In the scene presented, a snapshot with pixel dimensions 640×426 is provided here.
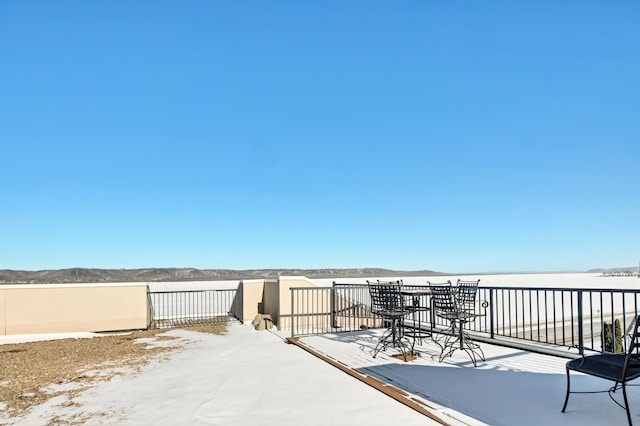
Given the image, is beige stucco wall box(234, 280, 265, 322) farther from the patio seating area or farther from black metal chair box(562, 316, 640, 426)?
black metal chair box(562, 316, 640, 426)

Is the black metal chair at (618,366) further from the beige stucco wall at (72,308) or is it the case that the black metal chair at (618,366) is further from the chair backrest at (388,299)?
the beige stucco wall at (72,308)

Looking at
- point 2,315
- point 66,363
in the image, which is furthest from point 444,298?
point 2,315

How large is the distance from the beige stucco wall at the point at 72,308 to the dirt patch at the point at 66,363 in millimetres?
906

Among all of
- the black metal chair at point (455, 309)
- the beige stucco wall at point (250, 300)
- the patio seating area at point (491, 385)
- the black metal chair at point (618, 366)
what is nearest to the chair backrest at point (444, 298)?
the black metal chair at point (455, 309)

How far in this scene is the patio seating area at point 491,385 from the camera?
3.50 meters

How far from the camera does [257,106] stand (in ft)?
61.8

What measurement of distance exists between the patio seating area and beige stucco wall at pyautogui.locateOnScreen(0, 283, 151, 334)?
7.08 meters

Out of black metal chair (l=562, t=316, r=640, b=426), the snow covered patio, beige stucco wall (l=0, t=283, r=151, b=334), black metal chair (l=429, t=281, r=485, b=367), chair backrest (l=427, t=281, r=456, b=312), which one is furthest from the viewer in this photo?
beige stucco wall (l=0, t=283, r=151, b=334)

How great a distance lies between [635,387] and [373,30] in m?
11.5

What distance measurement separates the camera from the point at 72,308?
426 inches

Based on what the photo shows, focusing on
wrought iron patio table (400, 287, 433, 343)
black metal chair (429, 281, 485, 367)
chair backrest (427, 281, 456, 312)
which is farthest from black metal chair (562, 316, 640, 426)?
wrought iron patio table (400, 287, 433, 343)

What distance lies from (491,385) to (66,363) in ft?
21.4

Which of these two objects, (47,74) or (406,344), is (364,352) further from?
(47,74)

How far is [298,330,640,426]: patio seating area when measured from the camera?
11.5ft
